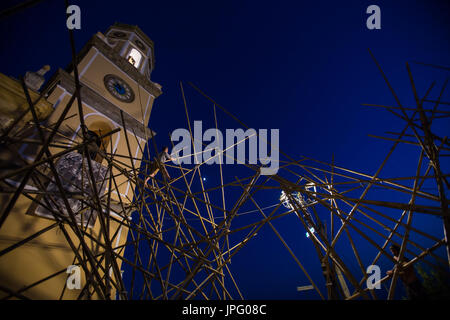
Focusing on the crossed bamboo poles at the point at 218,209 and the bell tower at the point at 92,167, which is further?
the bell tower at the point at 92,167

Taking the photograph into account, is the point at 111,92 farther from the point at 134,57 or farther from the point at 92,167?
the point at 92,167

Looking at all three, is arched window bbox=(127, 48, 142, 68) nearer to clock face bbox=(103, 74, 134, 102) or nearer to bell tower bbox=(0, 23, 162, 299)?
bell tower bbox=(0, 23, 162, 299)

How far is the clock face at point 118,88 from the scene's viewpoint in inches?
417

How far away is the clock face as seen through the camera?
1059cm

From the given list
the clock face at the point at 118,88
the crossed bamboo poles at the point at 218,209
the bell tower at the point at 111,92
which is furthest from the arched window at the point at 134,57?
the crossed bamboo poles at the point at 218,209

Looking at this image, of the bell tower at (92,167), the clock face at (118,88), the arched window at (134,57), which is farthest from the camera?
the arched window at (134,57)

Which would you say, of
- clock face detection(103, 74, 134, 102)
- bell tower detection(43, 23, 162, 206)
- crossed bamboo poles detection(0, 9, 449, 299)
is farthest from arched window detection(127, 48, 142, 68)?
crossed bamboo poles detection(0, 9, 449, 299)

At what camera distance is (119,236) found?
24.4 ft

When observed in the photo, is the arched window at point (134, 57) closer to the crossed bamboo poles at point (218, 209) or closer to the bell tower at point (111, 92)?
the bell tower at point (111, 92)

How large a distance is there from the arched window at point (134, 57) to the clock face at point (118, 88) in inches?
153

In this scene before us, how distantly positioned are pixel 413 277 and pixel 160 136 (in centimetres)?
3821

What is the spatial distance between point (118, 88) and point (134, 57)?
5.29m

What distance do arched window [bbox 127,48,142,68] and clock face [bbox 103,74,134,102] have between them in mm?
3888
